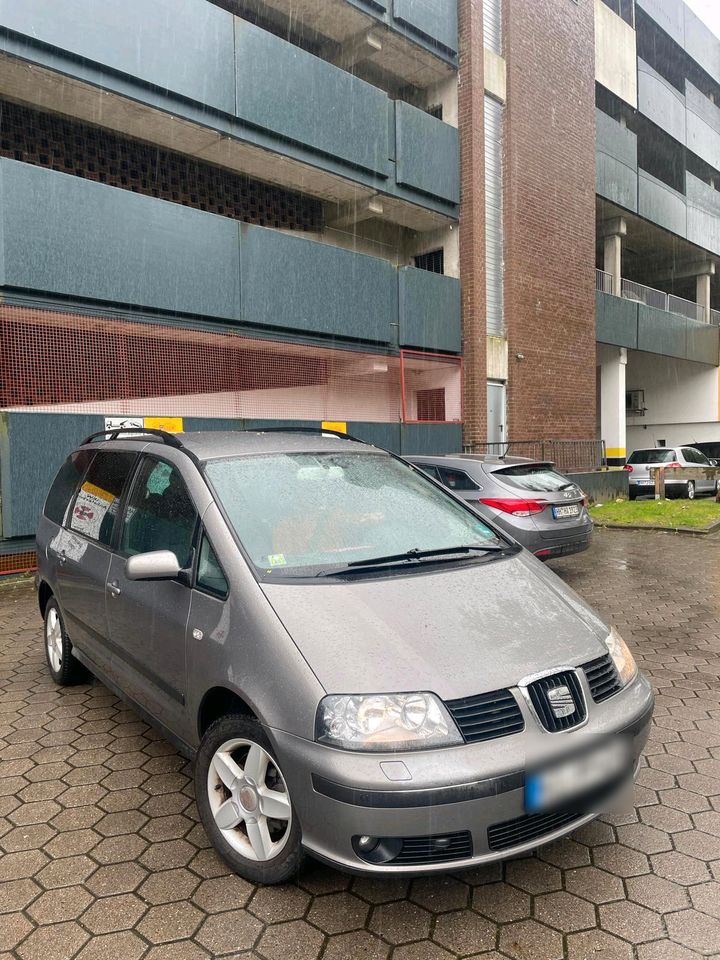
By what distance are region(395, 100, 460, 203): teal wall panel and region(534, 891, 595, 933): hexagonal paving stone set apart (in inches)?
504

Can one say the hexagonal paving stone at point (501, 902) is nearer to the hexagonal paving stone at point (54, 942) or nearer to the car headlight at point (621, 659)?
the car headlight at point (621, 659)

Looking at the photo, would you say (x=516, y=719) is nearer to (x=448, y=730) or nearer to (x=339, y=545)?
(x=448, y=730)

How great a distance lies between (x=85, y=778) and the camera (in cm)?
337

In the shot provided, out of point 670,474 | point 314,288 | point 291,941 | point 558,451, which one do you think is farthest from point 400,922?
point 670,474

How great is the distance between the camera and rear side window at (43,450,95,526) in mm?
4328

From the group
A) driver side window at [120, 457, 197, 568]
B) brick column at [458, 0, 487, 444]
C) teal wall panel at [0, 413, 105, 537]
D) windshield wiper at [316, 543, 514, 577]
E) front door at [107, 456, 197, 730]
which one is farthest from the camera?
brick column at [458, 0, 487, 444]

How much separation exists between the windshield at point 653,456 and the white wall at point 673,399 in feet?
25.7

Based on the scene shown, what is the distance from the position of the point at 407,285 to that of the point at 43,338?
698cm

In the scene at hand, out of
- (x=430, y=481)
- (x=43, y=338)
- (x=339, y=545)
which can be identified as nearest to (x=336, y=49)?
(x=43, y=338)

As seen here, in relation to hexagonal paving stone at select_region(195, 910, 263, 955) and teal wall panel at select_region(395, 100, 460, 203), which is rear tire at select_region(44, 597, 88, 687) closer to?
hexagonal paving stone at select_region(195, 910, 263, 955)

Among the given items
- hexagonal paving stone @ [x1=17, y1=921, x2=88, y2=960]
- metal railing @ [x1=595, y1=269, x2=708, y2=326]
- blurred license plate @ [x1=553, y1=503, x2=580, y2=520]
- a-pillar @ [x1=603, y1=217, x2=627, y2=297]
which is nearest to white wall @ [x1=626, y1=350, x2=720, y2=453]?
metal railing @ [x1=595, y1=269, x2=708, y2=326]

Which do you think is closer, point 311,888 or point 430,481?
point 311,888

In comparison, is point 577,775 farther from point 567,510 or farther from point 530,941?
point 567,510

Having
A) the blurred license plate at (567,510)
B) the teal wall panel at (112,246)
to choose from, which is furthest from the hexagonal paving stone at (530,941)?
the teal wall panel at (112,246)
